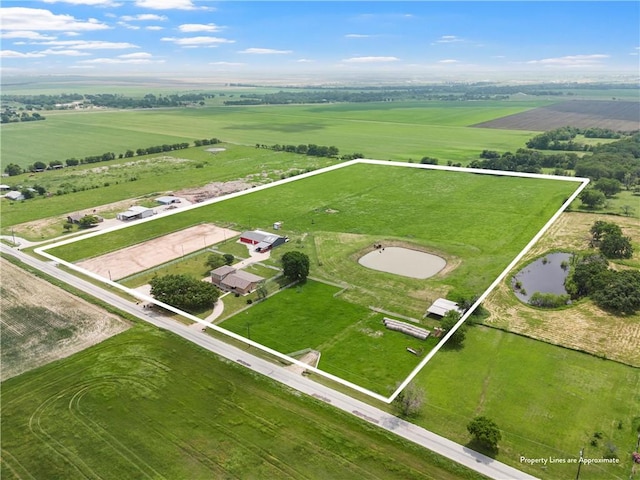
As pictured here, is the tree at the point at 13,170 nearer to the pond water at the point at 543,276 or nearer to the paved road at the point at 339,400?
the paved road at the point at 339,400

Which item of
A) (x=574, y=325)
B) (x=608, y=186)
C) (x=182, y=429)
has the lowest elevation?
(x=182, y=429)

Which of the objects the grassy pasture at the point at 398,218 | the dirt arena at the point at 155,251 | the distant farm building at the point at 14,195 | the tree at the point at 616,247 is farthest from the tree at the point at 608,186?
the distant farm building at the point at 14,195

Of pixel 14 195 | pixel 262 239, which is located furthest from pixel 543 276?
pixel 14 195

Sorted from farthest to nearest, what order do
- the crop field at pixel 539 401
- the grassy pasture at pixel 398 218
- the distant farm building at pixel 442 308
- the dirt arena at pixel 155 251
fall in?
1. the grassy pasture at pixel 398 218
2. the dirt arena at pixel 155 251
3. the distant farm building at pixel 442 308
4. the crop field at pixel 539 401

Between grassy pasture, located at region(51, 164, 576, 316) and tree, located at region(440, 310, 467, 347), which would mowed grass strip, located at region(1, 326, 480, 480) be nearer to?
tree, located at region(440, 310, 467, 347)

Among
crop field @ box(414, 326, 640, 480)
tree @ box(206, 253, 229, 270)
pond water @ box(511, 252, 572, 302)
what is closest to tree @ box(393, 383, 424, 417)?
crop field @ box(414, 326, 640, 480)

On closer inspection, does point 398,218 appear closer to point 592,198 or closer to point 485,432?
point 592,198
